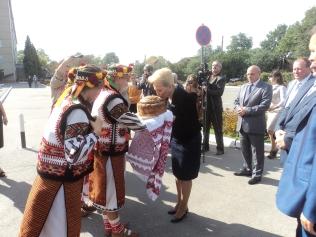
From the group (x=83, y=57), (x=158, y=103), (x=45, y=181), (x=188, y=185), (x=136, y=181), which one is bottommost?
(x=136, y=181)

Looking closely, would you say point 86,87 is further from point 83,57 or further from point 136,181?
point 136,181

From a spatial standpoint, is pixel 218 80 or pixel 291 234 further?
pixel 218 80

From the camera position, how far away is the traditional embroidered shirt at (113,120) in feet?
10.9

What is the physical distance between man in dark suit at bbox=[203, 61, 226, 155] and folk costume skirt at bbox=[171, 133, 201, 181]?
3.14 m

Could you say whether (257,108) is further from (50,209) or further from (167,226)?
(50,209)

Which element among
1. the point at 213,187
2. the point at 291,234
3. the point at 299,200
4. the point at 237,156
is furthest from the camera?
the point at 237,156

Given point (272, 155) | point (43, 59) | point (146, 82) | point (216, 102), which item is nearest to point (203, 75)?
point (216, 102)

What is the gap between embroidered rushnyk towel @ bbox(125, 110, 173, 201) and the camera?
3.72 meters

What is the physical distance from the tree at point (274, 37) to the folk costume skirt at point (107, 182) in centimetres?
11097

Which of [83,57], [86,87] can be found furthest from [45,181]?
[83,57]

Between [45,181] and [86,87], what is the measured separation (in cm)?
85

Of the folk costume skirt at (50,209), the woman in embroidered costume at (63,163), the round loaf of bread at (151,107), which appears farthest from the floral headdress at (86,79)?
the round loaf of bread at (151,107)

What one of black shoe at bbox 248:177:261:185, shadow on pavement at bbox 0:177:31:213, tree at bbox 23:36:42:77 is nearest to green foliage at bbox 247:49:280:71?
tree at bbox 23:36:42:77

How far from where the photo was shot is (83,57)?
13.6 feet
